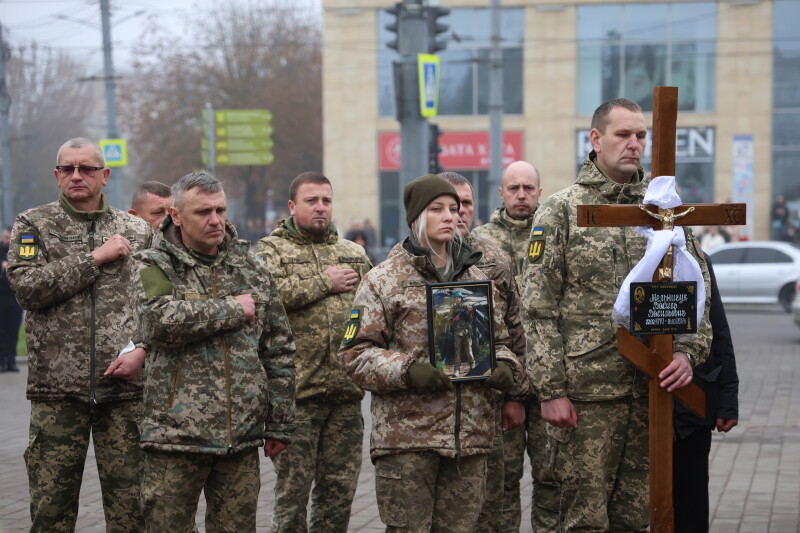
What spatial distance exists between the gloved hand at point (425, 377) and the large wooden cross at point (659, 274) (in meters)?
0.75

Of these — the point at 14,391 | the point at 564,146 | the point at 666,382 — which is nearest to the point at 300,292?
the point at 666,382

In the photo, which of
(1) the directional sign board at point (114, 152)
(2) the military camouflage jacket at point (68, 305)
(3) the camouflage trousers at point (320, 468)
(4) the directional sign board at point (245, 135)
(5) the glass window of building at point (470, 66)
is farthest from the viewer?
(4) the directional sign board at point (245, 135)

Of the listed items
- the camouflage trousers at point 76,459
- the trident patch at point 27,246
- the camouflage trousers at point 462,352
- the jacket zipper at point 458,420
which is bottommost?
the camouflage trousers at point 76,459

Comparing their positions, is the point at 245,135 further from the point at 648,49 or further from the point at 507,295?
the point at 507,295

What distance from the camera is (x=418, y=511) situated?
4.75 metres

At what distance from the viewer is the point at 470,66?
37.5 meters

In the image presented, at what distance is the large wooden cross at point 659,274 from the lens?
15.4 feet

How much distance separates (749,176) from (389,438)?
33.1m

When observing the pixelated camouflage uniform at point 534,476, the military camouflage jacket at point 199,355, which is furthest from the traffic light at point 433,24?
the military camouflage jacket at point 199,355

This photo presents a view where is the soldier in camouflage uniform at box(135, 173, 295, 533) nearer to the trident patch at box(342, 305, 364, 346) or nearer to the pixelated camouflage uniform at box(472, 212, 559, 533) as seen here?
the trident patch at box(342, 305, 364, 346)

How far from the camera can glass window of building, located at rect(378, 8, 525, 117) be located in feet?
122

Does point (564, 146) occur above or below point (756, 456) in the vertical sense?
above

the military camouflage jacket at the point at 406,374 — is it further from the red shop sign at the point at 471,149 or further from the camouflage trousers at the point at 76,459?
the red shop sign at the point at 471,149

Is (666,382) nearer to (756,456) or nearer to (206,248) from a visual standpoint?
(206,248)
